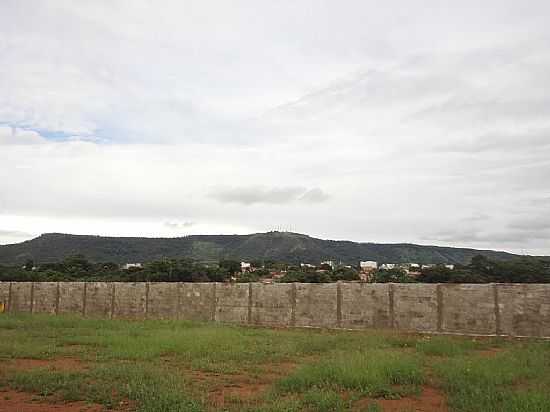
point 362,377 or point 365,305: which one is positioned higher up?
point 365,305

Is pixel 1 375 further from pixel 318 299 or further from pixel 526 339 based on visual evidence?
pixel 526 339

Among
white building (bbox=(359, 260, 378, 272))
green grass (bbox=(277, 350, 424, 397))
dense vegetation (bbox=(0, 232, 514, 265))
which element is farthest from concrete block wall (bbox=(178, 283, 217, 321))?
dense vegetation (bbox=(0, 232, 514, 265))

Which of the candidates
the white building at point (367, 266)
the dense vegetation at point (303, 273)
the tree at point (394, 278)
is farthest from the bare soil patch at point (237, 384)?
the white building at point (367, 266)

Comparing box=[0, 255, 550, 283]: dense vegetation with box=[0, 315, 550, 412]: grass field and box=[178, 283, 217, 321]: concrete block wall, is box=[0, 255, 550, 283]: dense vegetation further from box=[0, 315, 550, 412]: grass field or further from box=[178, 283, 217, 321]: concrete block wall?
box=[0, 315, 550, 412]: grass field

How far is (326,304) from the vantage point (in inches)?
840

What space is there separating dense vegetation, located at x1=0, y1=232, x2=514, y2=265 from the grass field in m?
57.7

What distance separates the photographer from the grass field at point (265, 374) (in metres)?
8.12

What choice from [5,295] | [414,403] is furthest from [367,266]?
[414,403]

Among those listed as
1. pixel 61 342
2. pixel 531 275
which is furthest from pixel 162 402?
pixel 531 275

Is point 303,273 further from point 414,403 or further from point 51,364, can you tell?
point 414,403

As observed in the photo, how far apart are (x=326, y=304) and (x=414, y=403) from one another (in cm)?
1288

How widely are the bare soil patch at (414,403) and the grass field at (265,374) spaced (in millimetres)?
31

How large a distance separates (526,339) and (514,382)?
325 inches

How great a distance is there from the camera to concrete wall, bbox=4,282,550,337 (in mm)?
17750
